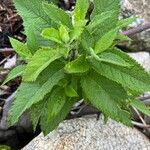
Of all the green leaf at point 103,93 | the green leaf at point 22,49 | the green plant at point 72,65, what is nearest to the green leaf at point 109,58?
the green plant at point 72,65

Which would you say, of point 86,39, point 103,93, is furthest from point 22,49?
point 103,93

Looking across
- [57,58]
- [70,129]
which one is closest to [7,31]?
[70,129]

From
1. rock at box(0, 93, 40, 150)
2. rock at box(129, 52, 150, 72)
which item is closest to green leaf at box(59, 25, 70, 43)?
rock at box(0, 93, 40, 150)

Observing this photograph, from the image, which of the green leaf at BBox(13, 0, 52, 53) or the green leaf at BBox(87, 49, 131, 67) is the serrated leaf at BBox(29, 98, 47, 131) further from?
the green leaf at BBox(87, 49, 131, 67)

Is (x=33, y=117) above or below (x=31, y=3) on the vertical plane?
below

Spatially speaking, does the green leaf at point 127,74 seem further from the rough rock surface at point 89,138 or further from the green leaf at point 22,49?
the rough rock surface at point 89,138

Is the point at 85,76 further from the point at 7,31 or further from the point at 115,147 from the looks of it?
the point at 7,31

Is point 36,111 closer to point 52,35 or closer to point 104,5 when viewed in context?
point 52,35
